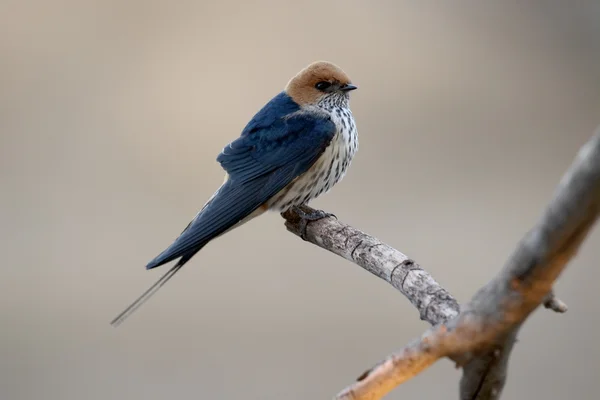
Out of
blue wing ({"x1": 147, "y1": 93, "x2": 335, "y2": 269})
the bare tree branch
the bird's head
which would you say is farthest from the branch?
the bird's head

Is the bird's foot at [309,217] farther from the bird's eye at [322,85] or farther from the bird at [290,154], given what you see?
the bird's eye at [322,85]

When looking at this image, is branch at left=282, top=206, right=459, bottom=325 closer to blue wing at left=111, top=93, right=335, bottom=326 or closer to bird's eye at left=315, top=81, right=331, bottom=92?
blue wing at left=111, top=93, right=335, bottom=326

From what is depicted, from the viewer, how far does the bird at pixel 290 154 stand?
4.83 ft

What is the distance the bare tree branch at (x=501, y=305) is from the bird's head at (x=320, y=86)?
2.56ft

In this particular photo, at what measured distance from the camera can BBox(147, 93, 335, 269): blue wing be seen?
4.74ft

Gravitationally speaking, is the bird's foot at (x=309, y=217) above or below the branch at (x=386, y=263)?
above

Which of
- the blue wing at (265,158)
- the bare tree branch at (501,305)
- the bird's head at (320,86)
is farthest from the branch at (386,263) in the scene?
the bird's head at (320,86)

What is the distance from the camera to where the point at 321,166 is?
1584 mm

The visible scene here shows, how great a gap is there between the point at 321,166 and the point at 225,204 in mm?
238

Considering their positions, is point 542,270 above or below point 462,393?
above

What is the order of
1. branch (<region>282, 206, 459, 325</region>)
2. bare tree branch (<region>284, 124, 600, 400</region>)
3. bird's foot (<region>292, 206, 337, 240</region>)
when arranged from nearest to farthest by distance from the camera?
bare tree branch (<region>284, 124, 600, 400</region>)
branch (<region>282, 206, 459, 325</region>)
bird's foot (<region>292, 206, 337, 240</region>)

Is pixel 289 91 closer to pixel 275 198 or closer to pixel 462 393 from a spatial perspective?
pixel 275 198

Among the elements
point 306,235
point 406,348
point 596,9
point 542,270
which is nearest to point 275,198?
point 306,235

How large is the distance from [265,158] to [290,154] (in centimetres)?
5
